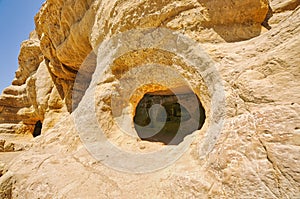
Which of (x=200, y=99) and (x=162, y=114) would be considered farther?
(x=162, y=114)

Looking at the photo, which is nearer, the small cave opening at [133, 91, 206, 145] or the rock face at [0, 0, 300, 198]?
the rock face at [0, 0, 300, 198]

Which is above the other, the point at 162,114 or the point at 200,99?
the point at 200,99

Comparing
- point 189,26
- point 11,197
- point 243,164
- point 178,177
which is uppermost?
point 189,26

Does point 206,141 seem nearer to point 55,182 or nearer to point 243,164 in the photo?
point 243,164

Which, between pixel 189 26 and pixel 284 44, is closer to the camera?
pixel 284 44

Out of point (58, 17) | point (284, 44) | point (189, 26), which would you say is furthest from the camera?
point (58, 17)

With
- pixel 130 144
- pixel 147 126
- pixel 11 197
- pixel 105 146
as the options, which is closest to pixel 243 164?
pixel 130 144

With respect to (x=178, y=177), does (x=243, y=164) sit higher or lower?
higher

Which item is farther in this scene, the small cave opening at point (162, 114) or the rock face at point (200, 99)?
the small cave opening at point (162, 114)
